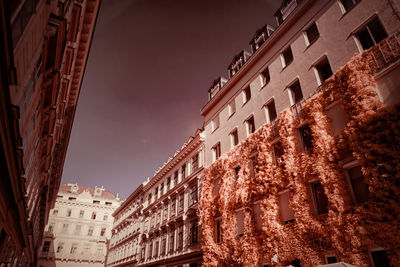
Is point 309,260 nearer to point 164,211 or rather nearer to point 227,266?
point 227,266

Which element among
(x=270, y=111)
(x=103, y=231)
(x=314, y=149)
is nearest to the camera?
(x=314, y=149)

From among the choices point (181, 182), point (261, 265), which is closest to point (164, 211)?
point (181, 182)

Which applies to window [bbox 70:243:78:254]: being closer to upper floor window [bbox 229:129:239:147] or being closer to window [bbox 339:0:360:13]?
upper floor window [bbox 229:129:239:147]

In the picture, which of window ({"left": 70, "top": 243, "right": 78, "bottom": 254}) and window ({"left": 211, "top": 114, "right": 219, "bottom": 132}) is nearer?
window ({"left": 211, "top": 114, "right": 219, "bottom": 132})

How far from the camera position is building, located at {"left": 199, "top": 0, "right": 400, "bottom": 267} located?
973 centimetres

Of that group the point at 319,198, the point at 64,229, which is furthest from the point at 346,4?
the point at 64,229

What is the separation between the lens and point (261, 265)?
45.1 ft

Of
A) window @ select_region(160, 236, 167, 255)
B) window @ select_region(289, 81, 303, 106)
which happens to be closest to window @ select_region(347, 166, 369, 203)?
window @ select_region(289, 81, 303, 106)

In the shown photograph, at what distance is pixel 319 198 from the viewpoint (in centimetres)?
1211

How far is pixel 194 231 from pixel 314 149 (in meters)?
13.7

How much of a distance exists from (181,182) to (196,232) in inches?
250

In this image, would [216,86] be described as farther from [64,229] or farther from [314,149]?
[64,229]

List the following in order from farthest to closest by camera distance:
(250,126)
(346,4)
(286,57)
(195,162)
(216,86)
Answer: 1. (195,162)
2. (216,86)
3. (250,126)
4. (286,57)
5. (346,4)

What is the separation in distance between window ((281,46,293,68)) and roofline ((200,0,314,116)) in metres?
1.40
